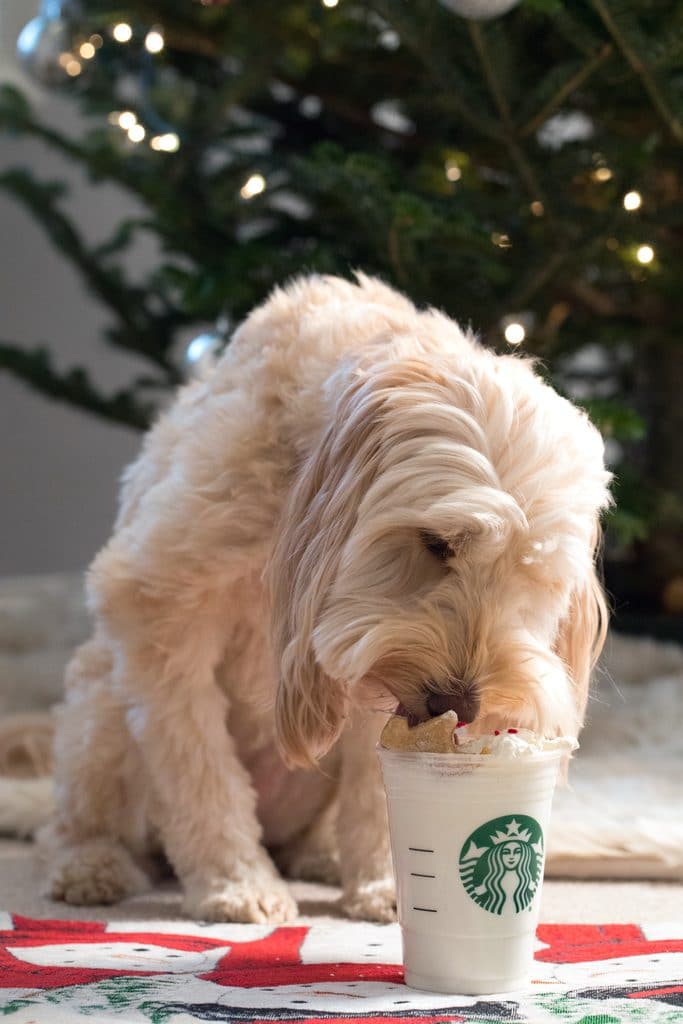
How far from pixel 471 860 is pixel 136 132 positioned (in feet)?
7.62

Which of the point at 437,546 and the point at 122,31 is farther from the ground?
the point at 122,31

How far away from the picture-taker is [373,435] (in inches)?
60.1

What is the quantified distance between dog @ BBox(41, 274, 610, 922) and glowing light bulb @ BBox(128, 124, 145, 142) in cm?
125

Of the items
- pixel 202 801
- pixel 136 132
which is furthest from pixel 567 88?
pixel 202 801

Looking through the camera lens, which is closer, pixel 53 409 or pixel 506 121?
pixel 506 121

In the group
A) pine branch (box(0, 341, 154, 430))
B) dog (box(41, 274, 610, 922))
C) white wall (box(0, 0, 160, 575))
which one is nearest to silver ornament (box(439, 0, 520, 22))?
dog (box(41, 274, 610, 922))

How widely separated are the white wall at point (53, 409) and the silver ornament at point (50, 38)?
2.20 m

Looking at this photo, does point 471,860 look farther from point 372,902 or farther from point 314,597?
point 372,902

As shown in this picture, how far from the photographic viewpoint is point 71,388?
3.52 m

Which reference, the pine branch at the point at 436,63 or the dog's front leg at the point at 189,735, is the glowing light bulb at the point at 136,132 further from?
the dog's front leg at the point at 189,735

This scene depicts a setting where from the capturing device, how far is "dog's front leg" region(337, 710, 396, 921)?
1986 millimetres

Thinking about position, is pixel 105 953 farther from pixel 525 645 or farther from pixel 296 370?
pixel 296 370

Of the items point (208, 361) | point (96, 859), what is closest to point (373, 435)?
point (96, 859)

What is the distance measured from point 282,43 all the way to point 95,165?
0.56 m
